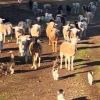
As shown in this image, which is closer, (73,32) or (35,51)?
(35,51)

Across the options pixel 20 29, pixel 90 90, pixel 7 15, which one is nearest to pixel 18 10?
pixel 7 15

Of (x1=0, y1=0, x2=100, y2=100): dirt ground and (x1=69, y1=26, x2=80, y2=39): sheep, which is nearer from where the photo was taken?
(x1=0, y1=0, x2=100, y2=100): dirt ground

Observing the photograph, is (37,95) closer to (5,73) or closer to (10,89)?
(10,89)

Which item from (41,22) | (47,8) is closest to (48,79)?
(41,22)

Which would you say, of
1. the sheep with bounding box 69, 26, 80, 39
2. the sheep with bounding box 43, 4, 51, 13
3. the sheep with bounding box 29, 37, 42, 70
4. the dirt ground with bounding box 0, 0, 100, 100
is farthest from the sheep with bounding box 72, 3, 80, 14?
the sheep with bounding box 29, 37, 42, 70

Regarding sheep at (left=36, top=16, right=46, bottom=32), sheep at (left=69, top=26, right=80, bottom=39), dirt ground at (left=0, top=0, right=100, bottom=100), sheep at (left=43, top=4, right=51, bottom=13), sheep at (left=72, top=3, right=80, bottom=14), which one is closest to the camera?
dirt ground at (left=0, top=0, right=100, bottom=100)

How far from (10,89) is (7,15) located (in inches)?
966

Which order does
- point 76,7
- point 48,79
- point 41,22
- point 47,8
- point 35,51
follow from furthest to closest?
1. point 76,7
2. point 47,8
3. point 41,22
4. point 35,51
5. point 48,79

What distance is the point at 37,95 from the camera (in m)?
19.3

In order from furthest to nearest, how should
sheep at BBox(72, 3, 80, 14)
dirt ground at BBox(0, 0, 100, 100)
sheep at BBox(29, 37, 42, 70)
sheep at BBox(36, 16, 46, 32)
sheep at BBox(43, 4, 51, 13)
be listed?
sheep at BBox(72, 3, 80, 14), sheep at BBox(43, 4, 51, 13), sheep at BBox(36, 16, 46, 32), sheep at BBox(29, 37, 42, 70), dirt ground at BBox(0, 0, 100, 100)

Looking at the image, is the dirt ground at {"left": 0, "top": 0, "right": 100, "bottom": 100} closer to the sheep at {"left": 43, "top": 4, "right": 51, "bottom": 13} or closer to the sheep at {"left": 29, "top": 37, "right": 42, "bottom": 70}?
the sheep at {"left": 29, "top": 37, "right": 42, "bottom": 70}

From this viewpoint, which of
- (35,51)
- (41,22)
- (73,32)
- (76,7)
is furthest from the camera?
(76,7)

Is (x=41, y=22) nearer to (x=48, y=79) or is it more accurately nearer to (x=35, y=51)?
(x=35, y=51)

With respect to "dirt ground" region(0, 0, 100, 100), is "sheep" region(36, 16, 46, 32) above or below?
above
